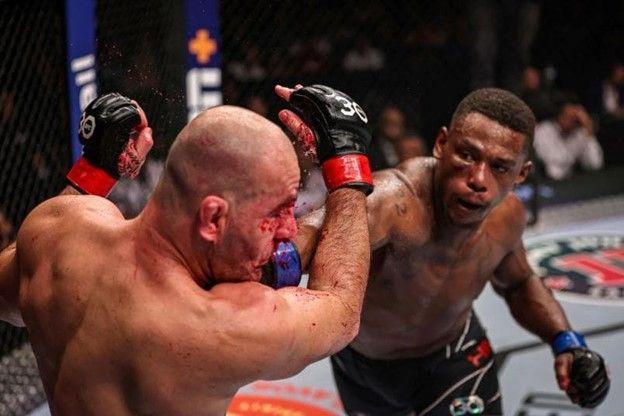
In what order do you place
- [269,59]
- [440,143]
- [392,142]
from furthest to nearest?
1. [392,142]
2. [269,59]
3. [440,143]

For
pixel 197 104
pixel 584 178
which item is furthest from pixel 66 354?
pixel 584 178

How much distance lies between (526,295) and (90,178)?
1256 mm

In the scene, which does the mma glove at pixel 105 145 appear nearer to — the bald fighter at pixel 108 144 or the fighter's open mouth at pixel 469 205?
the bald fighter at pixel 108 144

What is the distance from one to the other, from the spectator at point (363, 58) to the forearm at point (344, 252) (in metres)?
3.40

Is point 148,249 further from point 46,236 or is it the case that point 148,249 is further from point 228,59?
point 228,59

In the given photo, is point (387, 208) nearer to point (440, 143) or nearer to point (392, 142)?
point (440, 143)

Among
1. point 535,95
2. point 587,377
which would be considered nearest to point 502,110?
point 587,377

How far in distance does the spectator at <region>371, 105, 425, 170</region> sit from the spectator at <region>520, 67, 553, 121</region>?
886mm

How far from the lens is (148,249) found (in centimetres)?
154

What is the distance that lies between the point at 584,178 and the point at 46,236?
4.61m

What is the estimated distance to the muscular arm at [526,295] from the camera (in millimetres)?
2621

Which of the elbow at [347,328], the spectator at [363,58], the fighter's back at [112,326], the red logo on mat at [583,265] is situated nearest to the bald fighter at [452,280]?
the elbow at [347,328]

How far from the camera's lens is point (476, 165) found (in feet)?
7.55

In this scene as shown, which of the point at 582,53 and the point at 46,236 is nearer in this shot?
the point at 46,236
